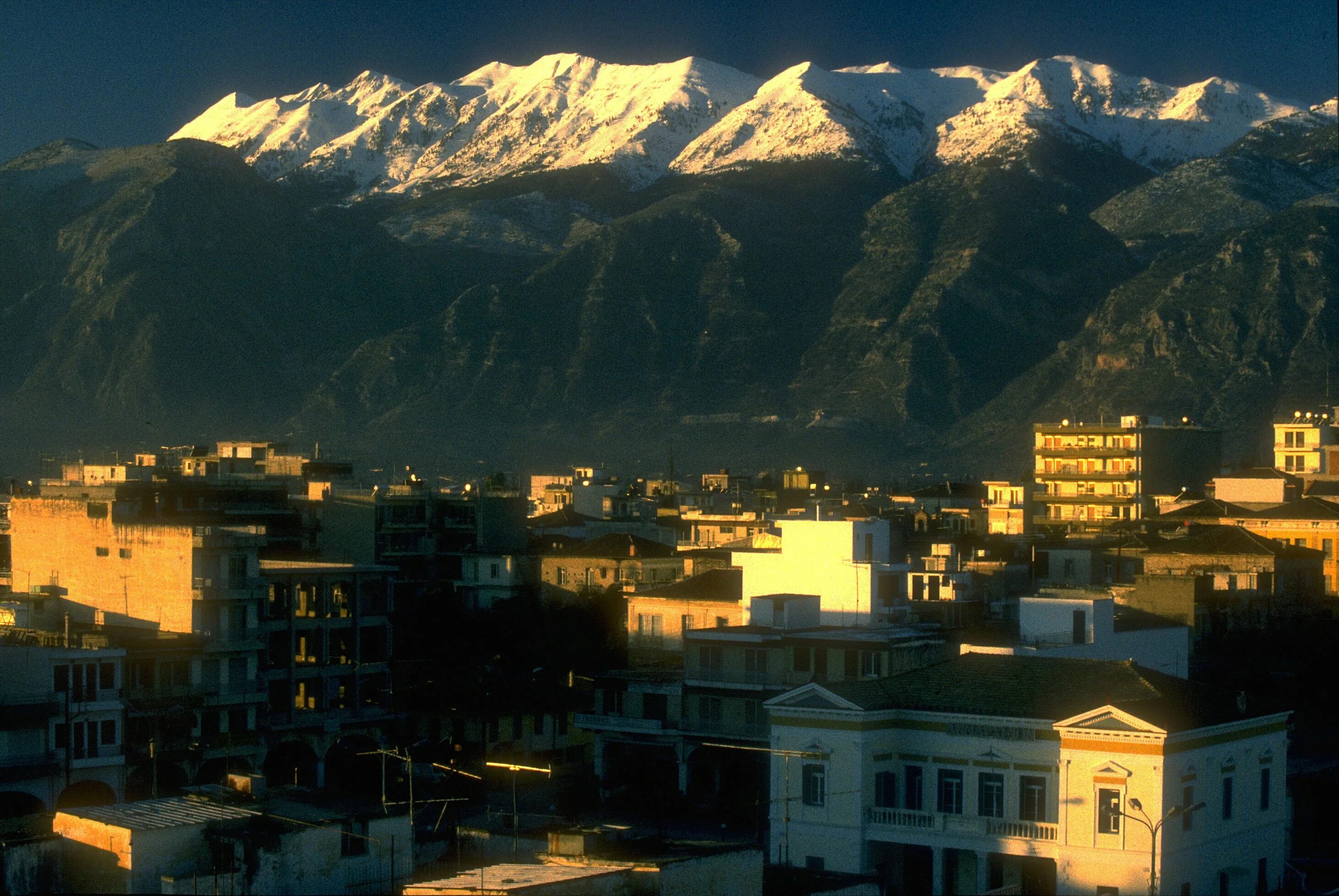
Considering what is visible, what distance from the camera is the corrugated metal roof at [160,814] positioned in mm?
39844

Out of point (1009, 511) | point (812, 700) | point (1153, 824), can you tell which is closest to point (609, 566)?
point (812, 700)

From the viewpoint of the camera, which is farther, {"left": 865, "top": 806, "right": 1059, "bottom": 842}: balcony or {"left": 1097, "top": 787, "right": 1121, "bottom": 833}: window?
{"left": 865, "top": 806, "right": 1059, "bottom": 842}: balcony

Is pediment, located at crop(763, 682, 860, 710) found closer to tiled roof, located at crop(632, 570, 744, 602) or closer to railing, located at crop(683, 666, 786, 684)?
railing, located at crop(683, 666, 786, 684)

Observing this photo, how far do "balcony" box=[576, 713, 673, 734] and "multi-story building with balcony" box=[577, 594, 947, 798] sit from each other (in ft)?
0.08

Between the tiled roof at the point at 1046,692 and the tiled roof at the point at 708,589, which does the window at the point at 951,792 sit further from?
the tiled roof at the point at 708,589

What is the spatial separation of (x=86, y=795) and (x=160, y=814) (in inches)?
785

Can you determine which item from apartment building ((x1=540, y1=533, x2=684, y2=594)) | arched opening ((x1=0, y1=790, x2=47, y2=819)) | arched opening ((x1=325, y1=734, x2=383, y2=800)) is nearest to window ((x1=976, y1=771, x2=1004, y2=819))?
arched opening ((x1=325, y1=734, x2=383, y2=800))

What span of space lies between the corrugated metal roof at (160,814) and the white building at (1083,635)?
21.4 metres

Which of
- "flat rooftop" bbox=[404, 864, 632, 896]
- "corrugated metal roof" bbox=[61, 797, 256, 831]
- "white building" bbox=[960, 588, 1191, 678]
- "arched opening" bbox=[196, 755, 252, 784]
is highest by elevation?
"white building" bbox=[960, 588, 1191, 678]

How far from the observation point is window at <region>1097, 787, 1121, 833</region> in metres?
47.5

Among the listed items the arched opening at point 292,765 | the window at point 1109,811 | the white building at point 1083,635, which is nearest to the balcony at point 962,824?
the window at point 1109,811

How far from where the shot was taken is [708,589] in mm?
74688

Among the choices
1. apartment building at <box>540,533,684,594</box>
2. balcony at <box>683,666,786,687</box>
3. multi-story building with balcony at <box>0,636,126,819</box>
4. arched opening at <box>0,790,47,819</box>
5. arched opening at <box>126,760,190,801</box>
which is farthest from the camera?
apartment building at <box>540,533,684,594</box>

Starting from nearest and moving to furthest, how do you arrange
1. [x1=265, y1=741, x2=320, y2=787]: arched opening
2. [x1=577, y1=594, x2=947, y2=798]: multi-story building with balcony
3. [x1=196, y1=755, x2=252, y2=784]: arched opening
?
[x1=577, y1=594, x2=947, y2=798]: multi-story building with balcony → [x1=196, y1=755, x2=252, y2=784]: arched opening → [x1=265, y1=741, x2=320, y2=787]: arched opening
